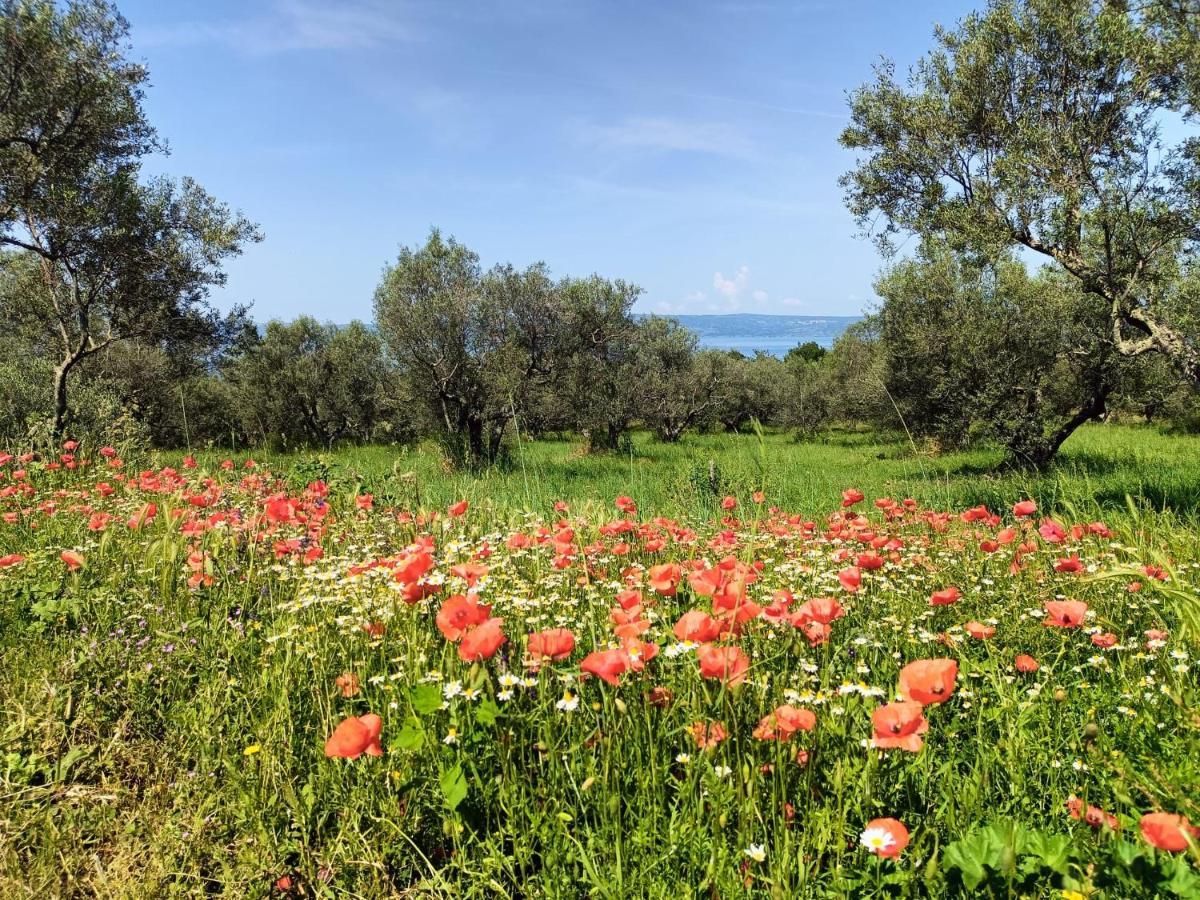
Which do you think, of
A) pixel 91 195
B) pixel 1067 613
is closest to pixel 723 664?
pixel 1067 613

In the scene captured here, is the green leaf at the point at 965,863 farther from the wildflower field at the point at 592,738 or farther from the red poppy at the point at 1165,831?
the red poppy at the point at 1165,831

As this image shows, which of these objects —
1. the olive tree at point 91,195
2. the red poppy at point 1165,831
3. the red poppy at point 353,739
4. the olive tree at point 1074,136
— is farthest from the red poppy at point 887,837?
the olive tree at point 91,195

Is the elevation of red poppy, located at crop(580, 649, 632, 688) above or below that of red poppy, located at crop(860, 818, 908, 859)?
above

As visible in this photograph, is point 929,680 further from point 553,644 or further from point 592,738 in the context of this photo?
point 592,738

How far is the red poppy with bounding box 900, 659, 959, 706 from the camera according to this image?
64.1 inches

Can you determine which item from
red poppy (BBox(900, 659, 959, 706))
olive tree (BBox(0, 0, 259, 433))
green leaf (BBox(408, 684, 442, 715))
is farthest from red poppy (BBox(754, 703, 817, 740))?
olive tree (BBox(0, 0, 259, 433))

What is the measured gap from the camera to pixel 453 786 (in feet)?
6.28

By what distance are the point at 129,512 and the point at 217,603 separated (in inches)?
109

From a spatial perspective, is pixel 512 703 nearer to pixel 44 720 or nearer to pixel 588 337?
pixel 44 720

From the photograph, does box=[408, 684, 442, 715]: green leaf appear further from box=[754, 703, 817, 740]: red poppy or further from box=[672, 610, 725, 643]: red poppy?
box=[754, 703, 817, 740]: red poppy

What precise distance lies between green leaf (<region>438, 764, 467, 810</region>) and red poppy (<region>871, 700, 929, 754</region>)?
117 centimetres

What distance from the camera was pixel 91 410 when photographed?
55.8 feet

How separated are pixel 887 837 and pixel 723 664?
1.82 feet

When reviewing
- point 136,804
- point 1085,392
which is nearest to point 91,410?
point 136,804
